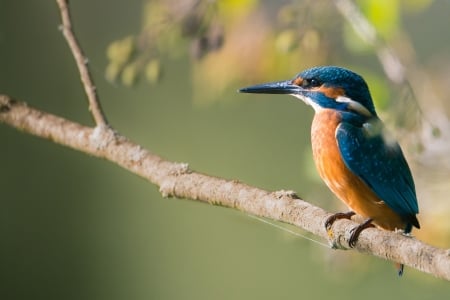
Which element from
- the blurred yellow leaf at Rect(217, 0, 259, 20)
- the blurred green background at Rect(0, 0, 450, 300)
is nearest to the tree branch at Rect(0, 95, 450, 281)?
the blurred yellow leaf at Rect(217, 0, 259, 20)

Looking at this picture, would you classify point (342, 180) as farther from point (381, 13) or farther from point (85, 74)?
point (85, 74)

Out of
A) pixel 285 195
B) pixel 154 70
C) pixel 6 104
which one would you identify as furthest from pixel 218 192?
pixel 6 104

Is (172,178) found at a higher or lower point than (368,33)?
lower

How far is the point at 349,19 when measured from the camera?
83cm

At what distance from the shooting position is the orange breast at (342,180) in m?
0.74

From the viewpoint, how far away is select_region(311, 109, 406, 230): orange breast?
74 centimetres

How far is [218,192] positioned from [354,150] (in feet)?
0.38

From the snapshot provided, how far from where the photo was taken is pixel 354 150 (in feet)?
2.40

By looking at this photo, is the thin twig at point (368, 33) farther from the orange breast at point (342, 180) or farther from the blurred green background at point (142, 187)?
the blurred green background at point (142, 187)

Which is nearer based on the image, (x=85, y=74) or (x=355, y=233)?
(x=355, y=233)

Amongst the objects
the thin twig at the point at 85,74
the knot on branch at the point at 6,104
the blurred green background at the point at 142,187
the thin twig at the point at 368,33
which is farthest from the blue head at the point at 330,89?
the blurred green background at the point at 142,187

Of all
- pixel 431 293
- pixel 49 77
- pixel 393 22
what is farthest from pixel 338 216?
pixel 49 77

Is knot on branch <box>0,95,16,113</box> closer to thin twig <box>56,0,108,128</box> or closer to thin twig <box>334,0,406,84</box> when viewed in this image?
thin twig <box>56,0,108,128</box>

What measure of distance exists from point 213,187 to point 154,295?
1473 millimetres
